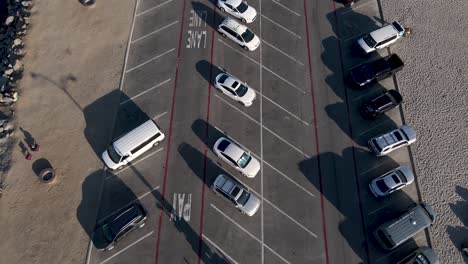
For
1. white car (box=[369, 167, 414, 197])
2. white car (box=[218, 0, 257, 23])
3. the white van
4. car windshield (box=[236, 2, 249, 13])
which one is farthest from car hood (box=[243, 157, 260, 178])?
car windshield (box=[236, 2, 249, 13])

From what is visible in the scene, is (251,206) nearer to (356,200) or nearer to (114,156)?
(356,200)

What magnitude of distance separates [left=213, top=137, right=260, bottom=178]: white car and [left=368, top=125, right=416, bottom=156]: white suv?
11.3m

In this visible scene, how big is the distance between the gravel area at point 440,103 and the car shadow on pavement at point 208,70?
19498mm

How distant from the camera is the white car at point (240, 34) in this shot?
37688mm

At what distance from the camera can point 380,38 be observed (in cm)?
3722

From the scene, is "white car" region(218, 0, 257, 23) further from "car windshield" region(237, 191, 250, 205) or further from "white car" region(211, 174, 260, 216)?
"car windshield" region(237, 191, 250, 205)

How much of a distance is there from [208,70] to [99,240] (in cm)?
1973

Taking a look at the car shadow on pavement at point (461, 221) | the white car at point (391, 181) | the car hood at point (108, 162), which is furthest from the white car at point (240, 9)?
the car shadow on pavement at point (461, 221)

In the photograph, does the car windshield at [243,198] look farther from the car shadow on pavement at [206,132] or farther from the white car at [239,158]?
the car shadow on pavement at [206,132]

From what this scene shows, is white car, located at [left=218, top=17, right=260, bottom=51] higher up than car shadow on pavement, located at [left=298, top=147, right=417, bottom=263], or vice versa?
white car, located at [left=218, top=17, right=260, bottom=51]

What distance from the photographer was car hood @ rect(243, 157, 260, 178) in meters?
32.0

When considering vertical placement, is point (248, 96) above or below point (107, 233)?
above

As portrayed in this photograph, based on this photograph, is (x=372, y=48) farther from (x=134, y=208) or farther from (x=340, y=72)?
(x=134, y=208)

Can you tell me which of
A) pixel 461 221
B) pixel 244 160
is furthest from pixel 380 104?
pixel 244 160
